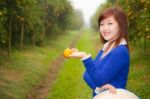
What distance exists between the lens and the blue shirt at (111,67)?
331 centimetres

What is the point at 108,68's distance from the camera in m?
3.33

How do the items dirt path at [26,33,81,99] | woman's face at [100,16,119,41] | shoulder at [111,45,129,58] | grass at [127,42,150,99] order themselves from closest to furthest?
1. shoulder at [111,45,129,58]
2. woman's face at [100,16,119,41]
3. grass at [127,42,150,99]
4. dirt path at [26,33,81,99]

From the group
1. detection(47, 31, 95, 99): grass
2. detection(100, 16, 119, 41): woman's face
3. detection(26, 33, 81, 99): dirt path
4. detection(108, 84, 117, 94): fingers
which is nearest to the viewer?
detection(108, 84, 117, 94): fingers

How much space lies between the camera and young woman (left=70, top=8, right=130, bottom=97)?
131 inches

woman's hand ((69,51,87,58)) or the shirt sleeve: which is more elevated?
woman's hand ((69,51,87,58))

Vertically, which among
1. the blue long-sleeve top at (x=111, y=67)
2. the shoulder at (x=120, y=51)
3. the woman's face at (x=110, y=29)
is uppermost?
the woman's face at (x=110, y=29)

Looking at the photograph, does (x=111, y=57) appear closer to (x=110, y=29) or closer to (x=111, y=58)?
(x=111, y=58)

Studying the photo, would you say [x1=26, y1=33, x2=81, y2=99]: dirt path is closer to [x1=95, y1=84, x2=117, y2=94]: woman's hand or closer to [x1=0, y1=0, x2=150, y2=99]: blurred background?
[x1=0, y1=0, x2=150, y2=99]: blurred background

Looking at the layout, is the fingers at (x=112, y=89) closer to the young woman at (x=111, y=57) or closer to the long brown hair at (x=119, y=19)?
the young woman at (x=111, y=57)

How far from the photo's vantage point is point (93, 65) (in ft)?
10.8

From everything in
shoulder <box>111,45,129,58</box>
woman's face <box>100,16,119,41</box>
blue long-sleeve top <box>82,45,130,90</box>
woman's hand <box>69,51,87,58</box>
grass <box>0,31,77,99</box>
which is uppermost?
woman's face <box>100,16,119,41</box>

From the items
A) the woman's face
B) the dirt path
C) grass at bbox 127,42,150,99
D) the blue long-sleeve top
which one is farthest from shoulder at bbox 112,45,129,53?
the dirt path

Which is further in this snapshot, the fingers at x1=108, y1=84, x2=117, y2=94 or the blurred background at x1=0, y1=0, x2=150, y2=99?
the blurred background at x1=0, y1=0, x2=150, y2=99

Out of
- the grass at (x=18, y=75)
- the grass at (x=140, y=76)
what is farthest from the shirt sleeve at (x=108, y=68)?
the grass at (x=140, y=76)
